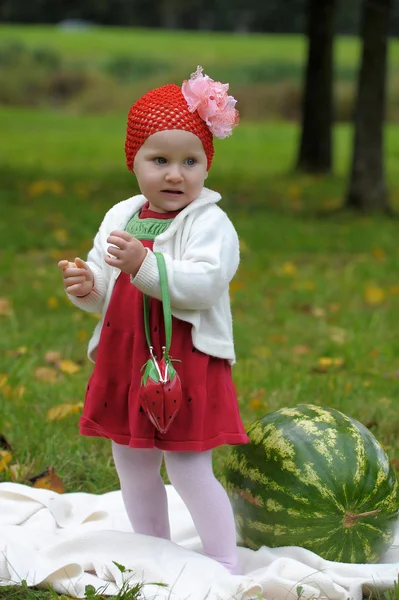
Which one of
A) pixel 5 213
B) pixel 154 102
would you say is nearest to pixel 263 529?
pixel 154 102

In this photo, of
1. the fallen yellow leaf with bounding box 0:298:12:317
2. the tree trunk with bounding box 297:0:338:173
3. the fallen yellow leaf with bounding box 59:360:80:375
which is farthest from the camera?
the tree trunk with bounding box 297:0:338:173

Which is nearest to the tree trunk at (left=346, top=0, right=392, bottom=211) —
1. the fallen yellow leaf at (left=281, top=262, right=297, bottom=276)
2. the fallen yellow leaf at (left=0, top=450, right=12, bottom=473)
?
the fallen yellow leaf at (left=281, top=262, right=297, bottom=276)

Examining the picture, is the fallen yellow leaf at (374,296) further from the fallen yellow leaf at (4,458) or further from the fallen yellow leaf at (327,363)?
the fallen yellow leaf at (4,458)

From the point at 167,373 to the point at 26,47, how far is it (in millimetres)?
34916

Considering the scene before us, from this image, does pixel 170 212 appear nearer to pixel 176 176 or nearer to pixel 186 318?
pixel 176 176

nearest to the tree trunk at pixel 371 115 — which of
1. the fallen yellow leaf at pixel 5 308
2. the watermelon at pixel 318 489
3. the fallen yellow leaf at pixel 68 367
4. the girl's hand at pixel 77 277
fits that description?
the fallen yellow leaf at pixel 5 308

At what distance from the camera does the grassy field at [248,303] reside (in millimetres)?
4656

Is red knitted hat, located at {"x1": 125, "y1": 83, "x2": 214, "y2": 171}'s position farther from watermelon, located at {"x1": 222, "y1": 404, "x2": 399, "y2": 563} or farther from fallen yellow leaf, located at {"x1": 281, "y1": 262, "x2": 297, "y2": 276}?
fallen yellow leaf, located at {"x1": 281, "y1": 262, "x2": 297, "y2": 276}

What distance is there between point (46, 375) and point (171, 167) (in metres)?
2.65

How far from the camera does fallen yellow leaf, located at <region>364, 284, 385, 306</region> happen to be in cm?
760

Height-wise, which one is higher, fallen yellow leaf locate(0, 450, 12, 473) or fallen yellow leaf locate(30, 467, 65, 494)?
fallen yellow leaf locate(0, 450, 12, 473)

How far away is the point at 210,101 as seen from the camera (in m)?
3.15

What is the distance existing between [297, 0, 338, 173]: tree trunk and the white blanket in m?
11.7

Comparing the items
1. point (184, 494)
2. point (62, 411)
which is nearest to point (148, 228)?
point (184, 494)
